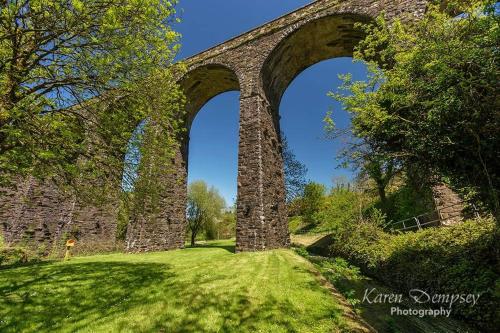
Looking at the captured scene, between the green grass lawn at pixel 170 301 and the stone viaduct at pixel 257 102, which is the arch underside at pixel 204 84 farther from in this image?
the green grass lawn at pixel 170 301

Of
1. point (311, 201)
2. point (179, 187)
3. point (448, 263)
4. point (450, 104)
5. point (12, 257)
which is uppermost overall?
point (311, 201)

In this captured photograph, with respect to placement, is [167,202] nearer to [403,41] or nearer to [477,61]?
[403,41]

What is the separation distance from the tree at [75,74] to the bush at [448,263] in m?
9.27

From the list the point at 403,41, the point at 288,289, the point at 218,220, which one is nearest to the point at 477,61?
the point at 403,41

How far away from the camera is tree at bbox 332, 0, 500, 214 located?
18.5 feet

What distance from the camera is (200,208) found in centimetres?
3089

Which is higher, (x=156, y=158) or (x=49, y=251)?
(x=156, y=158)

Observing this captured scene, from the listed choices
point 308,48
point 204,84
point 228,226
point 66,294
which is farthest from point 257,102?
point 228,226

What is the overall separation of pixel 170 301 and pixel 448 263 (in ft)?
25.6

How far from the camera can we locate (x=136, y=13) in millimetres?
7047

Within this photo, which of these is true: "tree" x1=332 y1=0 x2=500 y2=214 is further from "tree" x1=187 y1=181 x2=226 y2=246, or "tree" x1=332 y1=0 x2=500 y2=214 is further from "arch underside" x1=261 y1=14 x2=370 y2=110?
"tree" x1=187 y1=181 x2=226 y2=246

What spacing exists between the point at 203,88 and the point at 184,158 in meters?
5.43

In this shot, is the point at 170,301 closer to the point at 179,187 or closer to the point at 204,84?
the point at 179,187

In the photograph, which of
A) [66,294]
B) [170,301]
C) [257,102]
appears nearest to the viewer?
[170,301]
